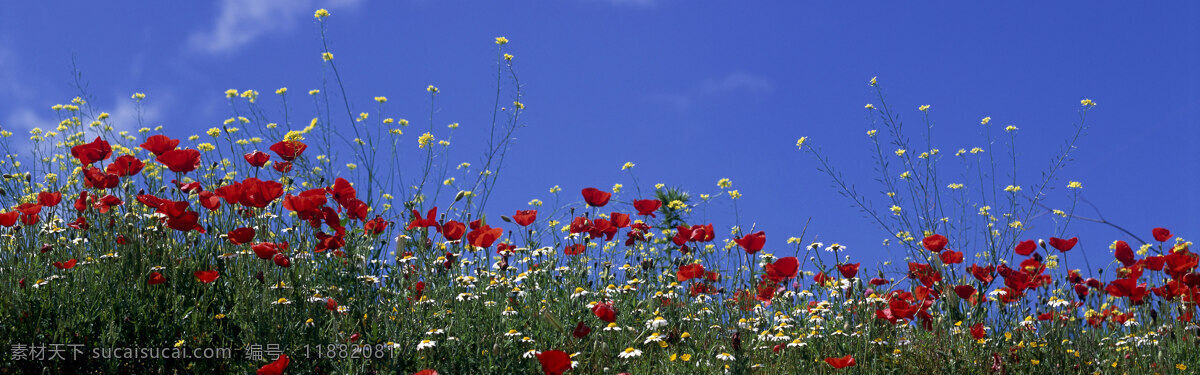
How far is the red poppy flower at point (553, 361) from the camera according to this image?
2422 millimetres

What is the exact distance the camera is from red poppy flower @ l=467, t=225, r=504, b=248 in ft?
12.4

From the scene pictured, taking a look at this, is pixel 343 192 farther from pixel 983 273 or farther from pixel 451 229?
pixel 983 273

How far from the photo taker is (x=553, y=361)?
95.9 inches

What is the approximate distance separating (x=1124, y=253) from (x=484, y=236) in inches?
110

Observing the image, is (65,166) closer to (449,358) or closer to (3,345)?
(3,345)

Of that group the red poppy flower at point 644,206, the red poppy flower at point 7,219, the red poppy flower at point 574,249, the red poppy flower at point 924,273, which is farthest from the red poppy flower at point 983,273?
the red poppy flower at point 7,219

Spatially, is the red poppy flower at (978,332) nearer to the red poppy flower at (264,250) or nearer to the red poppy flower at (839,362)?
the red poppy flower at (839,362)

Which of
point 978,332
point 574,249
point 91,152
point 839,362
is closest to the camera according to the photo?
point 839,362

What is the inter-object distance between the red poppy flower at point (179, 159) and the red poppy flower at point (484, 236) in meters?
1.22

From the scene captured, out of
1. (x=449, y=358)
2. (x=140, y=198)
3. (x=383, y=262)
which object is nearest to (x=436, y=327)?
(x=449, y=358)

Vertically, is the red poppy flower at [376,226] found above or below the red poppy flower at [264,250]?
above

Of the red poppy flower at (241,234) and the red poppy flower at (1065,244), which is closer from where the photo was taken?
the red poppy flower at (241,234)

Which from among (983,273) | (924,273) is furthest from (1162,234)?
(924,273)

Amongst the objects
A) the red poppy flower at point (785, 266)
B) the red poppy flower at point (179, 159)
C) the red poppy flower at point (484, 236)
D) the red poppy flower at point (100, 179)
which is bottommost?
the red poppy flower at point (785, 266)
